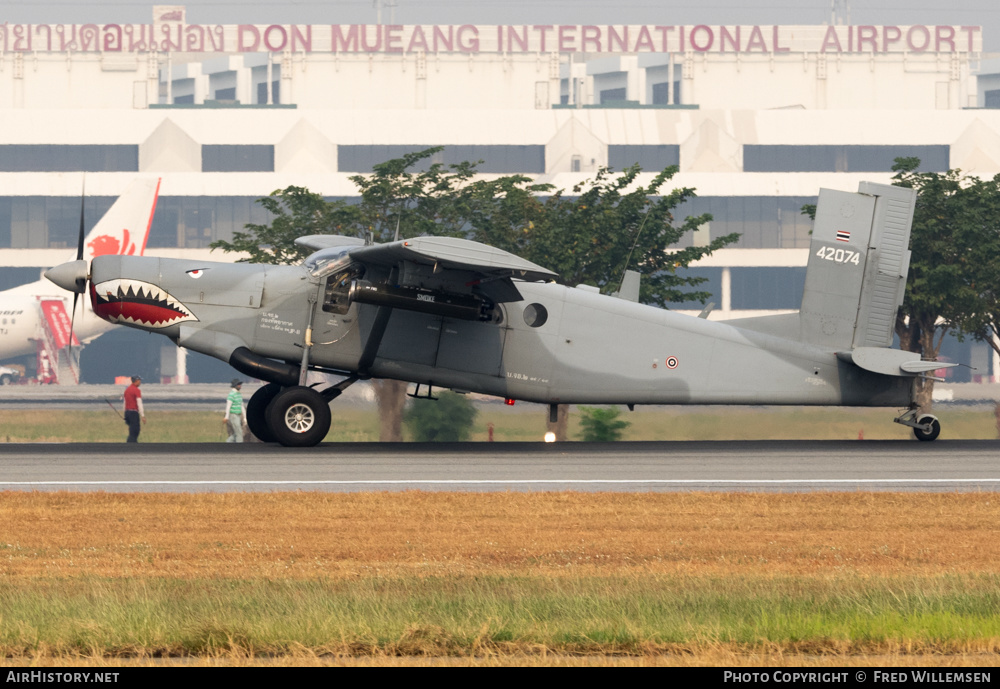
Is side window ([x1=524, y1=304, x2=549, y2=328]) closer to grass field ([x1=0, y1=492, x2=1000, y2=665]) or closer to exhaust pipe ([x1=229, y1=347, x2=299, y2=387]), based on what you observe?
exhaust pipe ([x1=229, y1=347, x2=299, y2=387])

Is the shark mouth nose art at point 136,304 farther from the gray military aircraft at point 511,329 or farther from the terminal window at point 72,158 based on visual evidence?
the terminal window at point 72,158

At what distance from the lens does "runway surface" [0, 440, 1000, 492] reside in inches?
609

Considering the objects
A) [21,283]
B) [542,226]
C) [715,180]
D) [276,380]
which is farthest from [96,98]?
[276,380]

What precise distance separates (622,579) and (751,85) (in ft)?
422

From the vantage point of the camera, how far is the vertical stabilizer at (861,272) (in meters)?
21.6

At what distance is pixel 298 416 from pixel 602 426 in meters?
8.91

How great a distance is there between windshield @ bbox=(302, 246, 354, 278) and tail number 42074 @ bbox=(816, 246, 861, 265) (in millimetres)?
8293

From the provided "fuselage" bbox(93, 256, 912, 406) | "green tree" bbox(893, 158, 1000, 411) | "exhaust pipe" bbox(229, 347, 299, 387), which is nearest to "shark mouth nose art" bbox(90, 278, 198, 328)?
"fuselage" bbox(93, 256, 912, 406)

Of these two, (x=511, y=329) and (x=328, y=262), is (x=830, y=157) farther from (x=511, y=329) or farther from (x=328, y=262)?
(x=328, y=262)

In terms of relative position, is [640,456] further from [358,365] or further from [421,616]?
[421,616]

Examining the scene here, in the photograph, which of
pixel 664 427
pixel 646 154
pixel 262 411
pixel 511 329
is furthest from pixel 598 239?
pixel 646 154

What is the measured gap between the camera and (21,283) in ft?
321

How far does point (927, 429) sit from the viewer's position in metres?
22.0

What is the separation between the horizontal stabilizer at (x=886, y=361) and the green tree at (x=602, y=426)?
6600 millimetres
